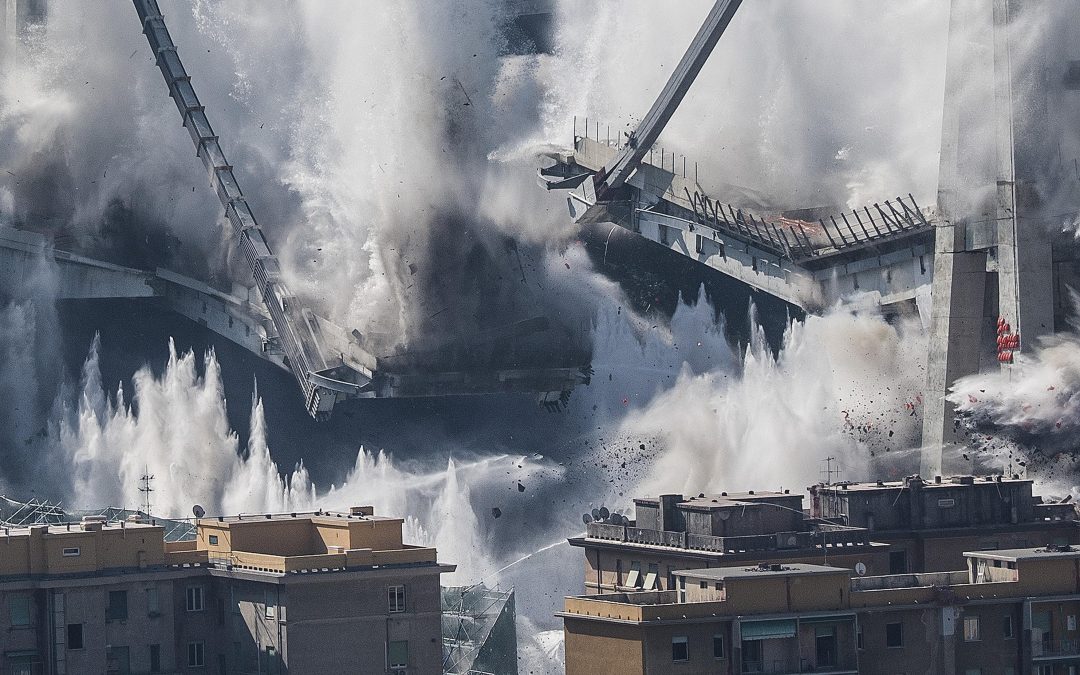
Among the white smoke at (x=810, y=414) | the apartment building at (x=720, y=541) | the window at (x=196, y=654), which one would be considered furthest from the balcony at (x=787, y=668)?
the white smoke at (x=810, y=414)

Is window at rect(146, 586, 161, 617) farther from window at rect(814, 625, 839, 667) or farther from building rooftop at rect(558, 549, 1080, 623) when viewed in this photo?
window at rect(814, 625, 839, 667)

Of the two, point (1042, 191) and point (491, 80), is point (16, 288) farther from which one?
point (1042, 191)

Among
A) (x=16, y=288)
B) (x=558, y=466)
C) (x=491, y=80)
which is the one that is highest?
(x=491, y=80)

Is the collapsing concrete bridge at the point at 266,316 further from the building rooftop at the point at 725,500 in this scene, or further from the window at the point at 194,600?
the window at the point at 194,600

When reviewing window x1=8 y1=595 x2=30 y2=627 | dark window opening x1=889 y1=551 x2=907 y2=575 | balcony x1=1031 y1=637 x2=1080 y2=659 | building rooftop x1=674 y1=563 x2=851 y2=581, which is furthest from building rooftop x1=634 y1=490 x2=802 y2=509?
window x1=8 y1=595 x2=30 y2=627

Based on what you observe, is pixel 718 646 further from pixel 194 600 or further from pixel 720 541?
pixel 194 600

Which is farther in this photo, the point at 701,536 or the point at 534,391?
the point at 534,391

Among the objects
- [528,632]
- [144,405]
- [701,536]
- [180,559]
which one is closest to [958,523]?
[701,536]

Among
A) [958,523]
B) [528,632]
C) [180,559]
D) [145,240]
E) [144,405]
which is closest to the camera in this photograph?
[180,559]
